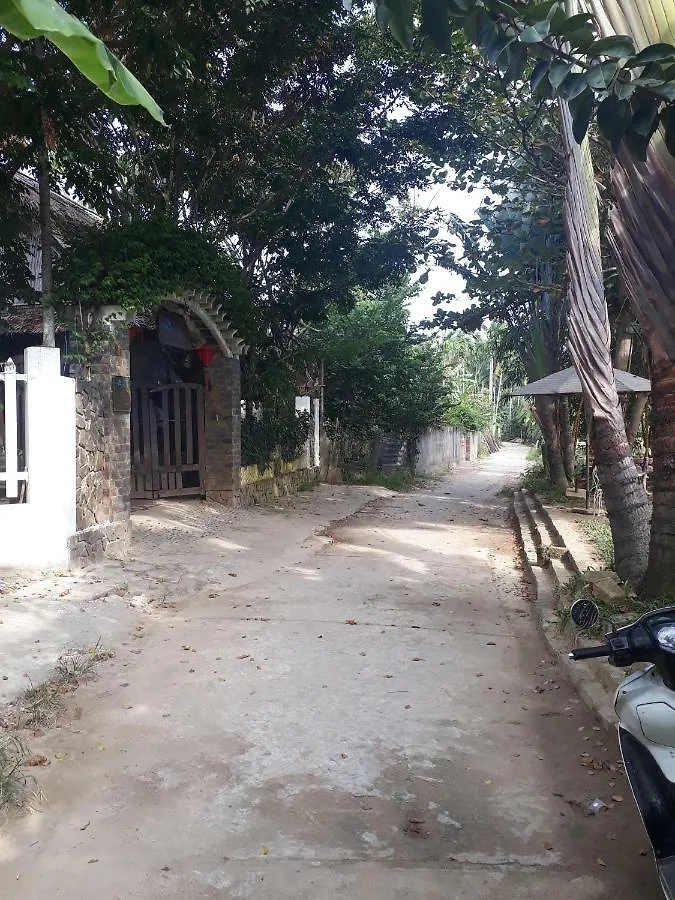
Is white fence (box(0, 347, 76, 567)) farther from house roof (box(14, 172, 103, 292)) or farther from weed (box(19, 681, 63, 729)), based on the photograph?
house roof (box(14, 172, 103, 292))

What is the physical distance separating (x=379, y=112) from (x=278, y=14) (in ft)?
11.1

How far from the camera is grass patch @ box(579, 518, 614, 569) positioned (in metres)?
7.47

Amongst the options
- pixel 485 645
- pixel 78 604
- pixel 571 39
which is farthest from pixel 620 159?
pixel 78 604

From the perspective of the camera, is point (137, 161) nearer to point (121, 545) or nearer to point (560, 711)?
point (121, 545)

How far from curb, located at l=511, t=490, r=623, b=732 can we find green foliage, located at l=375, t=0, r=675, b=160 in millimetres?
2857

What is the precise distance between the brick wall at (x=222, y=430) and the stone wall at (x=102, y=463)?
148 inches

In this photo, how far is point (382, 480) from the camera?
1884 cm

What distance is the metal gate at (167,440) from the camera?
11.7 m

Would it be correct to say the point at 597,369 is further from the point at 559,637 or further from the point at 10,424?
the point at 10,424

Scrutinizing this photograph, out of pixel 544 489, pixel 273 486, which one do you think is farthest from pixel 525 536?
pixel 273 486

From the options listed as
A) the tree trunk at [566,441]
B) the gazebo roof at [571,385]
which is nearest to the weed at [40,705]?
the gazebo roof at [571,385]

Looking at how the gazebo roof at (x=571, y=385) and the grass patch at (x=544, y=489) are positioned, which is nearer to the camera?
the gazebo roof at (x=571, y=385)

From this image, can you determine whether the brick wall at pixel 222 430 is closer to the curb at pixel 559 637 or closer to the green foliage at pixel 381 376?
the curb at pixel 559 637

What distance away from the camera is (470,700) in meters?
4.39
